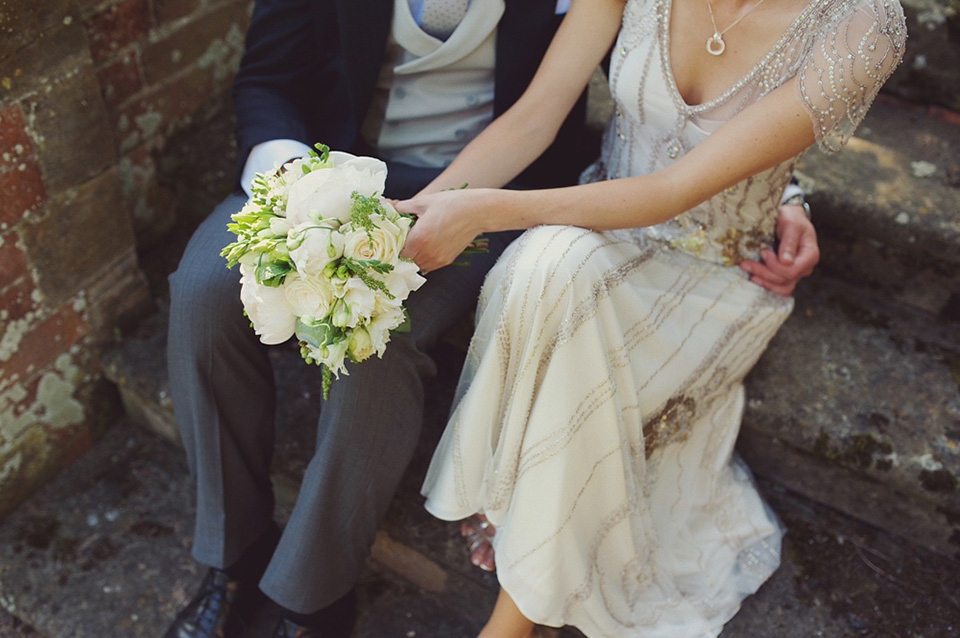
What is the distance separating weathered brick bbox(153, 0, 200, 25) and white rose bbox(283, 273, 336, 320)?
1.27 metres

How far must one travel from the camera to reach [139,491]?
6.75 ft

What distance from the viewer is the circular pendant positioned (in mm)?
1592

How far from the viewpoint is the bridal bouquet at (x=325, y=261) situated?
116 centimetres

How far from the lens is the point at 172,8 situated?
2096mm

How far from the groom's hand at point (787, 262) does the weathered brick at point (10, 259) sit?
5.31ft

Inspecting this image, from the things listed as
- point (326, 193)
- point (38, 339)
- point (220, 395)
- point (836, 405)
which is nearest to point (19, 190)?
point (38, 339)

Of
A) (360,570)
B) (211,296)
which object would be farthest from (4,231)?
(360,570)

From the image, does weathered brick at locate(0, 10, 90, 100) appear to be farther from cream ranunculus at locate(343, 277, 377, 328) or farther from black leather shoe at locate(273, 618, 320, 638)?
black leather shoe at locate(273, 618, 320, 638)

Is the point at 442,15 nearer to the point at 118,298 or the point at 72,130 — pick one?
the point at 72,130

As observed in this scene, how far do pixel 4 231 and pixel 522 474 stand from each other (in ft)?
4.06

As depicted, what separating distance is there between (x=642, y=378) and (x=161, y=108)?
1.56 m

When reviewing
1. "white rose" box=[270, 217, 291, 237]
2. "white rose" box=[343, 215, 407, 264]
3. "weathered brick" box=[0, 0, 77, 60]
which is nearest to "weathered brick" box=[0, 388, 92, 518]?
"weathered brick" box=[0, 0, 77, 60]

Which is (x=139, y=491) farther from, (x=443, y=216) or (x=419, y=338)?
(x=443, y=216)

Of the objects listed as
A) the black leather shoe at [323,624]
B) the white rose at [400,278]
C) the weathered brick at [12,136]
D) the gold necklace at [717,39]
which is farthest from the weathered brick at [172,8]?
the black leather shoe at [323,624]
